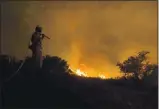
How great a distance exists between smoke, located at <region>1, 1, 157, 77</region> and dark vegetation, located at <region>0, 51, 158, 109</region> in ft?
0.18

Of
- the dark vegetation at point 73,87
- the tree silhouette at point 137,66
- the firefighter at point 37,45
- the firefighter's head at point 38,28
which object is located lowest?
the dark vegetation at point 73,87

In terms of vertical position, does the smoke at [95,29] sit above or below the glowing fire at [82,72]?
above

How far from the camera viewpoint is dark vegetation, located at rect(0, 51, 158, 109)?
1.88 meters

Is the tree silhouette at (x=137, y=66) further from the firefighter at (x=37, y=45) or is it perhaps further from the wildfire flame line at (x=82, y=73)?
the firefighter at (x=37, y=45)

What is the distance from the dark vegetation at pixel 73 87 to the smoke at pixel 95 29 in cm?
6

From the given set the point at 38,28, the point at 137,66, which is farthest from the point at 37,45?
the point at 137,66

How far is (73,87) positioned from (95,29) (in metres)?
0.35

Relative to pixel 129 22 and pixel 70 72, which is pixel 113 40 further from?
pixel 70 72

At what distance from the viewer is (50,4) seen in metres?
1.95

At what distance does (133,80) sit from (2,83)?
29.5 inches

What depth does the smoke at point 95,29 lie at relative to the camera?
188 centimetres

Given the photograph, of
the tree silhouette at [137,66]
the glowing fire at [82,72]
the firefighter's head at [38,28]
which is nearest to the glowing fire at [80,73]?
the glowing fire at [82,72]

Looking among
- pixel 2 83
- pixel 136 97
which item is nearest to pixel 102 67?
pixel 136 97

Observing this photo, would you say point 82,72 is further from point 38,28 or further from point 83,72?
point 38,28
